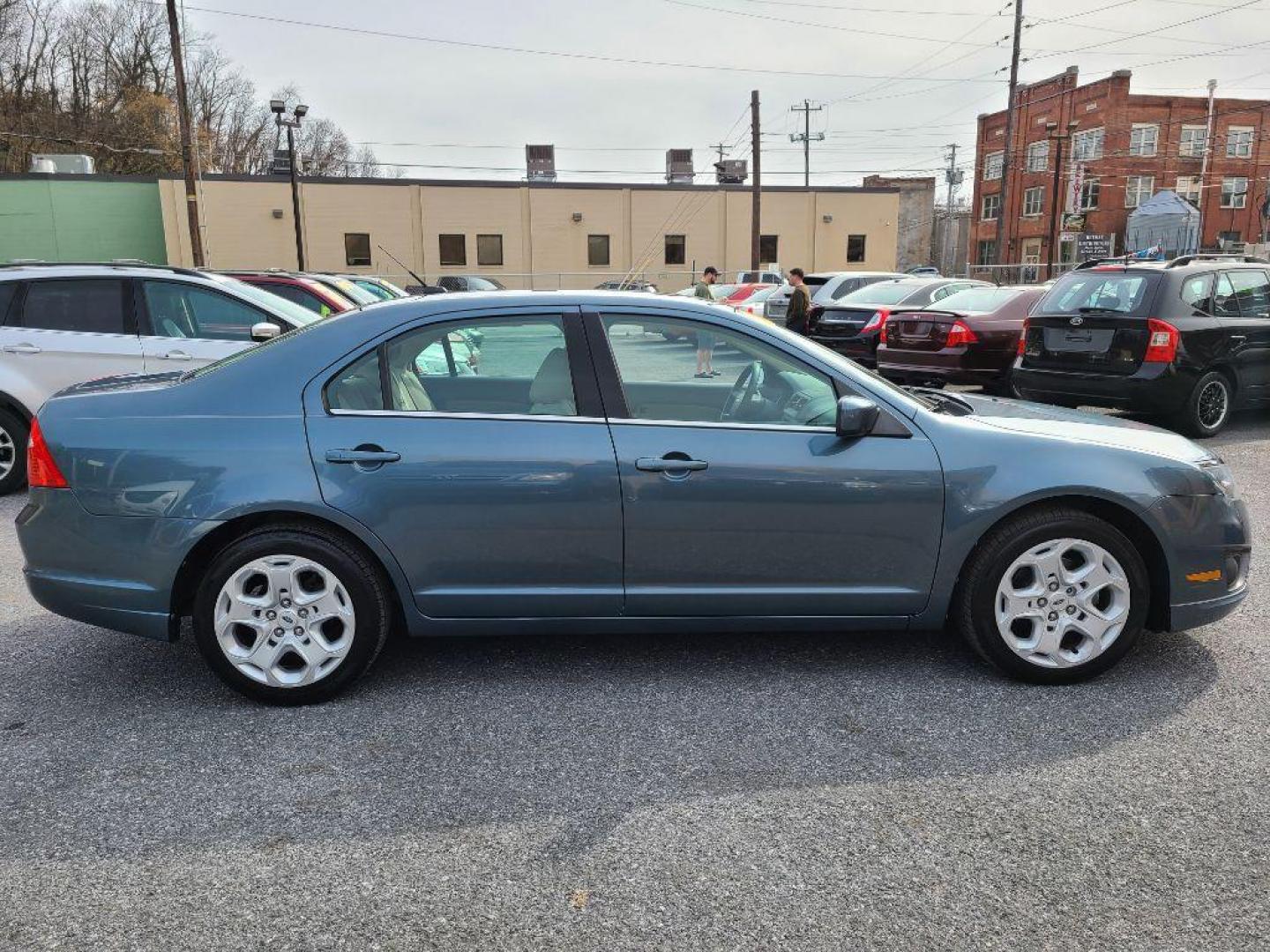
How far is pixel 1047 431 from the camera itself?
382cm

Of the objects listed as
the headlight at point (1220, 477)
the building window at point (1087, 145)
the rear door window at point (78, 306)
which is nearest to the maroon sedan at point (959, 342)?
the headlight at point (1220, 477)

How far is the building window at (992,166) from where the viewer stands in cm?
6300

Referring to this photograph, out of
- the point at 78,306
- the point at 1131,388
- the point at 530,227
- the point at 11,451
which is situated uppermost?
the point at 530,227

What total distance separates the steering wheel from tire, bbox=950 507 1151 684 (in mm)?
1075

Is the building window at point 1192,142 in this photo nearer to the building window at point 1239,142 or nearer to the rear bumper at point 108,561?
the building window at point 1239,142

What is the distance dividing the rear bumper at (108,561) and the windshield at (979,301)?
32.0ft

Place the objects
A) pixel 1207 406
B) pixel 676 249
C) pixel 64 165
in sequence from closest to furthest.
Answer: pixel 1207 406 → pixel 64 165 → pixel 676 249

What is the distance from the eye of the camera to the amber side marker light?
12.4ft

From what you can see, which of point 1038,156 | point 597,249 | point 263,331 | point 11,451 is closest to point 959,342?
point 263,331

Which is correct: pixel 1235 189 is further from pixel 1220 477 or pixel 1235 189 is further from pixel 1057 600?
pixel 1057 600

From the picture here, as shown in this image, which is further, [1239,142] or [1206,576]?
[1239,142]

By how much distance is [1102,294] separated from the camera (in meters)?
9.02

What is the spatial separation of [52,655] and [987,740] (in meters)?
3.85

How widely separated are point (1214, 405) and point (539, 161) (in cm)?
4491
